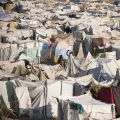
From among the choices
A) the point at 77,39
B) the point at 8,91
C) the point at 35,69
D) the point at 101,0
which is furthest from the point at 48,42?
the point at 101,0

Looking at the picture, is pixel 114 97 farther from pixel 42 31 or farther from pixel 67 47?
pixel 42 31

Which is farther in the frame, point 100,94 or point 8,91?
point 8,91

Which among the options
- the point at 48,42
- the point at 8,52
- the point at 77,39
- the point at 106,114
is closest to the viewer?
the point at 106,114

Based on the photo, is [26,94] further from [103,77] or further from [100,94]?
[103,77]

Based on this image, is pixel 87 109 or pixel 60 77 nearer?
pixel 87 109

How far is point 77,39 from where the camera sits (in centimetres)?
2972

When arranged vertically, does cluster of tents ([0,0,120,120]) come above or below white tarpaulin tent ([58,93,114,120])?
below

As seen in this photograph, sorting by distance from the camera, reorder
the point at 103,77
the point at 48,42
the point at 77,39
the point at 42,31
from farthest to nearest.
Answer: the point at 42,31
the point at 77,39
the point at 48,42
the point at 103,77

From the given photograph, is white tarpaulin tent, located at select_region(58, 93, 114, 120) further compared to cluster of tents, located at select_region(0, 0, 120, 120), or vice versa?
cluster of tents, located at select_region(0, 0, 120, 120)

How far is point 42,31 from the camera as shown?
1254 inches

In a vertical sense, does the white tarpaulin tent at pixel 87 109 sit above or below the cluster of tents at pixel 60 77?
above

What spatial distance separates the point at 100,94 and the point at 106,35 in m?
15.6

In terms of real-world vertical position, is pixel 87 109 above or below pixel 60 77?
above

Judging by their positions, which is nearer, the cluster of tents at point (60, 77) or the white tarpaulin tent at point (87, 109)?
the white tarpaulin tent at point (87, 109)
